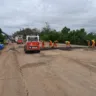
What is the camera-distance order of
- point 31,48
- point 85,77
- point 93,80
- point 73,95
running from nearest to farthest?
point 73,95
point 93,80
point 85,77
point 31,48

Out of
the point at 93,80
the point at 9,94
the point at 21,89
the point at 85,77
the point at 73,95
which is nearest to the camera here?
the point at 73,95

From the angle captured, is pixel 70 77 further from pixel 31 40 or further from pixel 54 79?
pixel 31 40

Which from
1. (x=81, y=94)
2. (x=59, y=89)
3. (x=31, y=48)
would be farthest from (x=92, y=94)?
(x=31, y=48)

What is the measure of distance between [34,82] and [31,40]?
24.2m

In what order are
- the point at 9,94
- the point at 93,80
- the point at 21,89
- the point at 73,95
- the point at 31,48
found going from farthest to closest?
the point at 31,48, the point at 93,80, the point at 21,89, the point at 9,94, the point at 73,95

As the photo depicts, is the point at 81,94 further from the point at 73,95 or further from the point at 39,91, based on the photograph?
the point at 39,91

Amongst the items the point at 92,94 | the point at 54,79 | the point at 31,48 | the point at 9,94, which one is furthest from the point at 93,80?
the point at 31,48

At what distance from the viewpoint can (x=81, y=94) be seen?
10344 millimetres

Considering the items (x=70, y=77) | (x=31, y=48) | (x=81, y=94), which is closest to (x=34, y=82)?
(x=70, y=77)

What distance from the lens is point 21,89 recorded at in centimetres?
1201

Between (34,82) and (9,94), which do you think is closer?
(9,94)

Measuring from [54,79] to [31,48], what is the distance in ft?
75.2

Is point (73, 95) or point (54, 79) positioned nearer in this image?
point (73, 95)

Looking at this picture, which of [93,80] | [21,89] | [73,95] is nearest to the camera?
[73,95]
